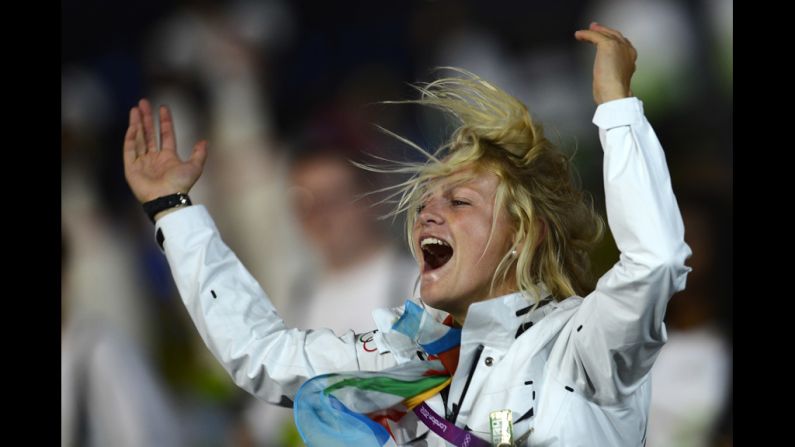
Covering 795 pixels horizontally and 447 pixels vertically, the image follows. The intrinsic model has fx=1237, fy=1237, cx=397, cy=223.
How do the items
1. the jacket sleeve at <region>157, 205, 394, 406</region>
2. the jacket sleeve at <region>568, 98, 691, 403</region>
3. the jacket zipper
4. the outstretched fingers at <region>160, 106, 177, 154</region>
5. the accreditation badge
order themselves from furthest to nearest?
the outstretched fingers at <region>160, 106, 177, 154</region>, the jacket sleeve at <region>157, 205, 394, 406</region>, the jacket zipper, the accreditation badge, the jacket sleeve at <region>568, 98, 691, 403</region>

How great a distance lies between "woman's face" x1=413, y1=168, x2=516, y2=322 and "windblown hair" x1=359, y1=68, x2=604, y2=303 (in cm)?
2

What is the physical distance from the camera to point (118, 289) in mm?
3156

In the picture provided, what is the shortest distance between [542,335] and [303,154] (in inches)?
42.3

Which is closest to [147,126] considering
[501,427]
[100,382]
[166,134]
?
[166,134]

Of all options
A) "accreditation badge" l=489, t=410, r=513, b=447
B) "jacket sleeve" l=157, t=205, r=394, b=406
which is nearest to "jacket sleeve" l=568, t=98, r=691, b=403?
"accreditation badge" l=489, t=410, r=513, b=447

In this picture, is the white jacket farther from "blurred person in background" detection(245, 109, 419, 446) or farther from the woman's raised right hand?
"blurred person in background" detection(245, 109, 419, 446)

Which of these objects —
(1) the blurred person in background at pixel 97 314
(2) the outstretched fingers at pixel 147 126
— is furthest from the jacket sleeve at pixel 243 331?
(1) the blurred person in background at pixel 97 314

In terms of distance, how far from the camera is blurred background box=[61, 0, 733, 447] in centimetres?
251

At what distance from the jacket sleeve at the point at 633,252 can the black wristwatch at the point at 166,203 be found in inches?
35.8

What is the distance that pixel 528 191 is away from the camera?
7.44 feet

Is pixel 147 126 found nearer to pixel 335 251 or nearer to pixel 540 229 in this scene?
pixel 335 251

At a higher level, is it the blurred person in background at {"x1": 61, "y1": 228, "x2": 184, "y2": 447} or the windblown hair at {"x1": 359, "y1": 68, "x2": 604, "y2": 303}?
the windblown hair at {"x1": 359, "y1": 68, "x2": 604, "y2": 303}

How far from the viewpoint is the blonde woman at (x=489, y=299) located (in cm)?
186
